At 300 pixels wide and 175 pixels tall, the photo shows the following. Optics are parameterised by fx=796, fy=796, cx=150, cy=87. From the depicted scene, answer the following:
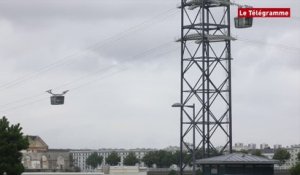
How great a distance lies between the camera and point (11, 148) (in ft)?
290

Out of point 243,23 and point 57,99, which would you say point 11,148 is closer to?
point 57,99

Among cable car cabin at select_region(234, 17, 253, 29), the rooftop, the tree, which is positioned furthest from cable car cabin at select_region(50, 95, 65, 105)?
cable car cabin at select_region(234, 17, 253, 29)

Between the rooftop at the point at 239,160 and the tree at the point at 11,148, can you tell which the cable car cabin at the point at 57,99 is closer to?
the tree at the point at 11,148

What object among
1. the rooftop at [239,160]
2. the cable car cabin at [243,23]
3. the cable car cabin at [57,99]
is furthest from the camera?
the cable car cabin at [243,23]

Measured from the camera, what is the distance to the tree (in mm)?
88250

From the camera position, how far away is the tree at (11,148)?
88250mm

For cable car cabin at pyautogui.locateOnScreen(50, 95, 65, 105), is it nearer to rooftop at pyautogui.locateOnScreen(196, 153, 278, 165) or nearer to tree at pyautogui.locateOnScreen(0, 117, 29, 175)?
tree at pyautogui.locateOnScreen(0, 117, 29, 175)

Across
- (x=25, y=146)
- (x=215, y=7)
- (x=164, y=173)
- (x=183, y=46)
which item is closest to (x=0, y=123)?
(x=25, y=146)

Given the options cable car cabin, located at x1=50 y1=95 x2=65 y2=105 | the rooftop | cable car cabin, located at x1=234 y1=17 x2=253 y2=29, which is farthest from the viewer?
cable car cabin, located at x1=234 y1=17 x2=253 y2=29

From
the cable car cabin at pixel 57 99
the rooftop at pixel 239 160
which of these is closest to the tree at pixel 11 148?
the cable car cabin at pixel 57 99

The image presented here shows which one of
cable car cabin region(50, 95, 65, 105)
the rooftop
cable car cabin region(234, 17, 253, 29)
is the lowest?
the rooftop

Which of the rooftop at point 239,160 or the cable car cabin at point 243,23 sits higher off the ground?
the cable car cabin at point 243,23

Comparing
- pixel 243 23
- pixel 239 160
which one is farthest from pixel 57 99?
pixel 243 23

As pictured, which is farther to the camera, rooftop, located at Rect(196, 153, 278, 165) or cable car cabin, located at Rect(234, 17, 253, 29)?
cable car cabin, located at Rect(234, 17, 253, 29)
